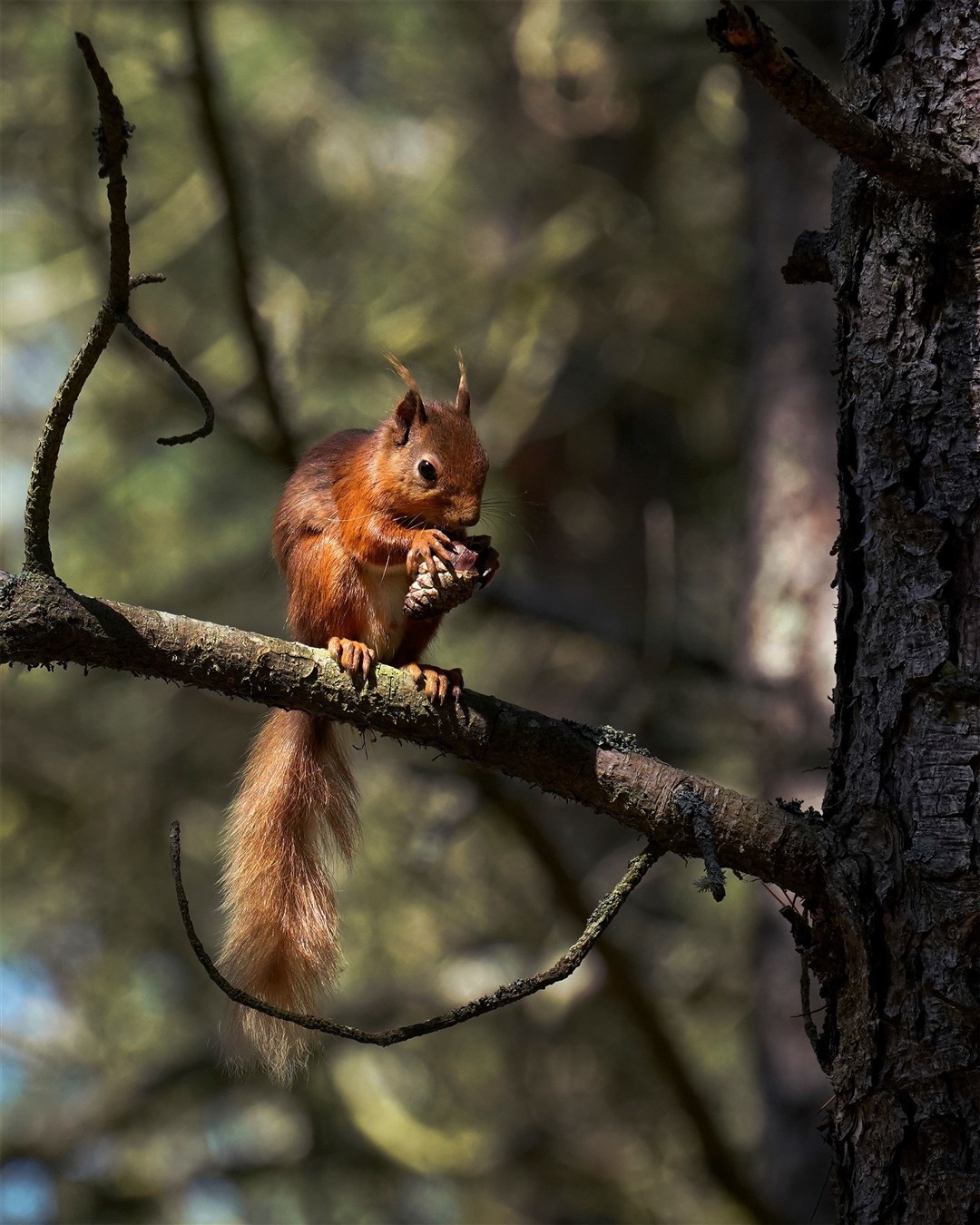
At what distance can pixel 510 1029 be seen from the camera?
5.70 meters

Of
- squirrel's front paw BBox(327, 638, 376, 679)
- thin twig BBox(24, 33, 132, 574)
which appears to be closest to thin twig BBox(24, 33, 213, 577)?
thin twig BBox(24, 33, 132, 574)

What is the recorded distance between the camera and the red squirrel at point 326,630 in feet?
7.25

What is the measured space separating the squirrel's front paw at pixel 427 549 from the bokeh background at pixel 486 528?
1.33 m

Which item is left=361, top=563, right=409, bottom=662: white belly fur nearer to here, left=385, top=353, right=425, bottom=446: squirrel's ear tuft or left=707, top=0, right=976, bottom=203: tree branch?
left=385, top=353, right=425, bottom=446: squirrel's ear tuft

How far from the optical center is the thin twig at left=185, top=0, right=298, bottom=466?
356cm

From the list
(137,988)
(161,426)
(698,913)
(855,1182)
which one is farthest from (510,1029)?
(855,1182)

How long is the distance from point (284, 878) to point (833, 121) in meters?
1.51

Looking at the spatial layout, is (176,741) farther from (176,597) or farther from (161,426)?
(161,426)

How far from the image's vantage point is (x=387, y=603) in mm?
2646

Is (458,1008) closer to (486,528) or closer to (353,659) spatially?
(353,659)

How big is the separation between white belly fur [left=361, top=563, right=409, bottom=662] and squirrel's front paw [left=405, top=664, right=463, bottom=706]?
1.09ft

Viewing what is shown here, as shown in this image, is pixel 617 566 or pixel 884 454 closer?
pixel 884 454

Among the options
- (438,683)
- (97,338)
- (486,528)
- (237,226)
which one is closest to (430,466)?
(438,683)

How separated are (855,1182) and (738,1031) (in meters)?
4.64
